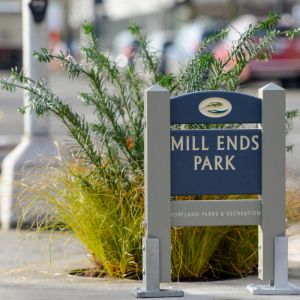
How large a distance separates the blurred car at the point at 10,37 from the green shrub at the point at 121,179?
39.5 metres


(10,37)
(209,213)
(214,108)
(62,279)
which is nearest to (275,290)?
(209,213)

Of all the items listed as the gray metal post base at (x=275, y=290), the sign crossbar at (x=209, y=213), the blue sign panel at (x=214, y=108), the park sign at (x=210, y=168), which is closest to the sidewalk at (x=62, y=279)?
the gray metal post base at (x=275, y=290)

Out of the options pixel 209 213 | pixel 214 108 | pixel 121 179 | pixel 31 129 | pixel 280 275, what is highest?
pixel 214 108

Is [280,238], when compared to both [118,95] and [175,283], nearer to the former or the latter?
[175,283]

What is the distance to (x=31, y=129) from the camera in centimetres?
1016

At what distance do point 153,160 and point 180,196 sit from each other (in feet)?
2.07

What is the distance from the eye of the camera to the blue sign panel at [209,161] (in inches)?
260

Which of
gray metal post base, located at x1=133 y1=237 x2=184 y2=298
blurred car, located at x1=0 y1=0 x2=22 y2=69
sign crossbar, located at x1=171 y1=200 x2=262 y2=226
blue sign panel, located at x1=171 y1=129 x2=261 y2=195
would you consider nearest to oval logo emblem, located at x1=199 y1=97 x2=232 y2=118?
blue sign panel, located at x1=171 y1=129 x2=261 y2=195

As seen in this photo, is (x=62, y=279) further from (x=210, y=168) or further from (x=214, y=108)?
(x=214, y=108)

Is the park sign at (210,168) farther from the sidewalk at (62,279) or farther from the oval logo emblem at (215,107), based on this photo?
the sidewalk at (62,279)

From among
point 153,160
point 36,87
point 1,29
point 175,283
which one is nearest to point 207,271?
point 175,283

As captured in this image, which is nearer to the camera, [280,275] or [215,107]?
[215,107]

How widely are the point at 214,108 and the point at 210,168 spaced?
0.39 m

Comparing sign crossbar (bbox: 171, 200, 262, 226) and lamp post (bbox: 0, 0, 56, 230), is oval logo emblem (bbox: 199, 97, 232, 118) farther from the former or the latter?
lamp post (bbox: 0, 0, 56, 230)
